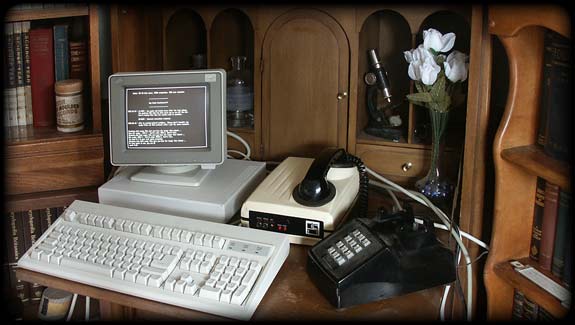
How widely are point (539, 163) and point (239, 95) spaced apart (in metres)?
0.78

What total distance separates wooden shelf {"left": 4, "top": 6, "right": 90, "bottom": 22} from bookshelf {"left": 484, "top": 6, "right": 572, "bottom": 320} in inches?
35.3

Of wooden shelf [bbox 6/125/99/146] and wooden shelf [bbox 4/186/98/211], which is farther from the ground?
wooden shelf [bbox 6/125/99/146]

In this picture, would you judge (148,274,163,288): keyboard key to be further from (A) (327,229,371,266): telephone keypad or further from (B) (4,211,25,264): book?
(B) (4,211,25,264): book

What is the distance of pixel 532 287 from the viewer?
126 cm

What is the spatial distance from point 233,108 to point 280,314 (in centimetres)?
73

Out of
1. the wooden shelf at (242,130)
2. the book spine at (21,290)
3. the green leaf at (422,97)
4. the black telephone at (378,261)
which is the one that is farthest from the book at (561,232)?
the book spine at (21,290)

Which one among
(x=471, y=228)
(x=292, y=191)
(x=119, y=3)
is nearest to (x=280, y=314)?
(x=292, y=191)

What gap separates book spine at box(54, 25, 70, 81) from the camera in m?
1.58

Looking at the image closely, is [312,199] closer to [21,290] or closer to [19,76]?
[19,76]

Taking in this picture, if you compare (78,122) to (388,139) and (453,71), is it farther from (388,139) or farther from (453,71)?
(453,71)

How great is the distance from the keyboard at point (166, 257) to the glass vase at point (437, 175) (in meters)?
0.40

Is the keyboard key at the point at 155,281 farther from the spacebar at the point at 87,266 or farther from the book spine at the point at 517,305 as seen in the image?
the book spine at the point at 517,305

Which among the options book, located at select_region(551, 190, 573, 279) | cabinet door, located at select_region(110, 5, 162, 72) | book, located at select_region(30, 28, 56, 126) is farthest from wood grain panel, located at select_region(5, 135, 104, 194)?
book, located at select_region(551, 190, 573, 279)

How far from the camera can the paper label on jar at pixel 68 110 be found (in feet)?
5.12
